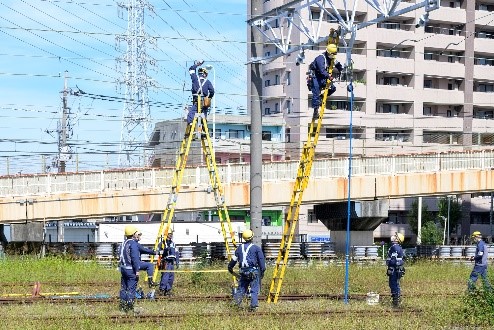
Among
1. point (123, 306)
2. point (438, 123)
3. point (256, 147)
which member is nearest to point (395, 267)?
point (256, 147)

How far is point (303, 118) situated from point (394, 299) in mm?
45019

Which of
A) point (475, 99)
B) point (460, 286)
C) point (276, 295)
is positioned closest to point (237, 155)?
point (475, 99)

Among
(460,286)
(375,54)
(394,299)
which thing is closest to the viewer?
(394,299)

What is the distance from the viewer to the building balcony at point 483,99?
67438mm

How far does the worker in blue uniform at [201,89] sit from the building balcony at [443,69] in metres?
47.3

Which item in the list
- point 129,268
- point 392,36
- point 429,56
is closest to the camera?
point 129,268

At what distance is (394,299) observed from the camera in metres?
17.6

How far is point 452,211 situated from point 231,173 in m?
34.5

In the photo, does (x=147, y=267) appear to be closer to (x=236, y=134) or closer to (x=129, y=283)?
(x=129, y=283)

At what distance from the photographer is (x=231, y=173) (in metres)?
33.4

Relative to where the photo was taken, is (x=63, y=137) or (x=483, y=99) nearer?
(x=63, y=137)

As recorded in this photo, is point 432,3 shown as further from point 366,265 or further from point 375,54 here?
point 375,54

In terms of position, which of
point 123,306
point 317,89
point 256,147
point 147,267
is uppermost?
point 317,89

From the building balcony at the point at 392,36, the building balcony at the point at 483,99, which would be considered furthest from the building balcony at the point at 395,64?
the building balcony at the point at 483,99
